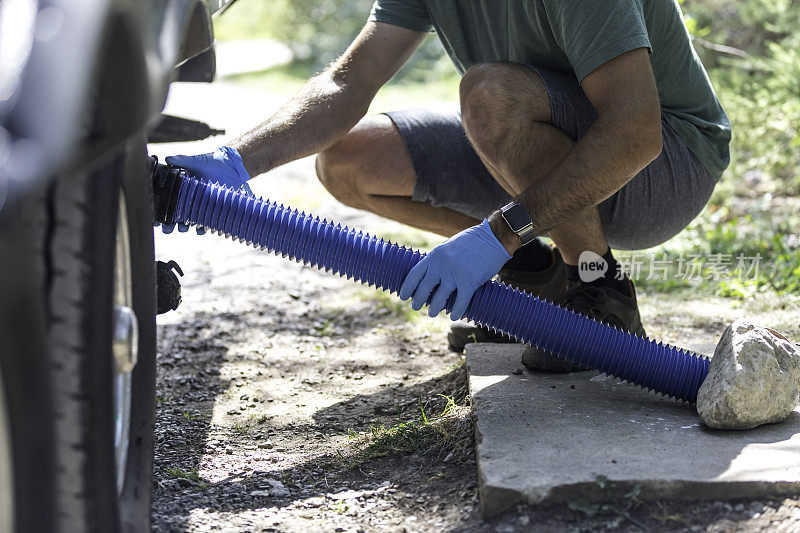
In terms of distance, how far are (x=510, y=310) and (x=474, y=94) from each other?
0.66 meters

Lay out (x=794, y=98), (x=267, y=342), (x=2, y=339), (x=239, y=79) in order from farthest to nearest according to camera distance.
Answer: (x=239, y=79) → (x=794, y=98) → (x=267, y=342) → (x=2, y=339)

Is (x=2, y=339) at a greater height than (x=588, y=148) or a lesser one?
lesser

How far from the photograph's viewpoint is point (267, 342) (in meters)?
2.99

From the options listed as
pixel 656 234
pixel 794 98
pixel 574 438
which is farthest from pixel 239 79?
pixel 574 438

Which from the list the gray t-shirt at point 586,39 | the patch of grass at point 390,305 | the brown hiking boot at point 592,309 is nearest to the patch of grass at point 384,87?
the patch of grass at point 390,305

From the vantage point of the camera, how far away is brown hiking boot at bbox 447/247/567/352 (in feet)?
8.89

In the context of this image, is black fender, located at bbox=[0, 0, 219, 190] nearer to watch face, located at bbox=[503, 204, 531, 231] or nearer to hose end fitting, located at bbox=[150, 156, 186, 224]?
hose end fitting, located at bbox=[150, 156, 186, 224]

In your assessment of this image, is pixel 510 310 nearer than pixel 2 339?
No

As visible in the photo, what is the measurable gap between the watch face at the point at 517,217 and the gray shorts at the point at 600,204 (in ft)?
1.32

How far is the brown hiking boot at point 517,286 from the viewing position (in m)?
2.71

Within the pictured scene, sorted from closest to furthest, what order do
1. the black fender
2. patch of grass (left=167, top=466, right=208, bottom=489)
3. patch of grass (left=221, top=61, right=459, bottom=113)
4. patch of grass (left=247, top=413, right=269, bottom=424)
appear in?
1. the black fender
2. patch of grass (left=167, top=466, right=208, bottom=489)
3. patch of grass (left=247, top=413, right=269, bottom=424)
4. patch of grass (left=221, top=61, right=459, bottom=113)

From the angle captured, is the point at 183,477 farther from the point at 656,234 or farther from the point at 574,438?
the point at 656,234

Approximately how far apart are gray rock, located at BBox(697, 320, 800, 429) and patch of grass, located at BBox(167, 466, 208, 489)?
120cm

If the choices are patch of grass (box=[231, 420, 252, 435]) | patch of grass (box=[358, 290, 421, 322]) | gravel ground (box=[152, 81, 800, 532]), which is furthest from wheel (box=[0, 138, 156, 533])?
patch of grass (box=[358, 290, 421, 322])
